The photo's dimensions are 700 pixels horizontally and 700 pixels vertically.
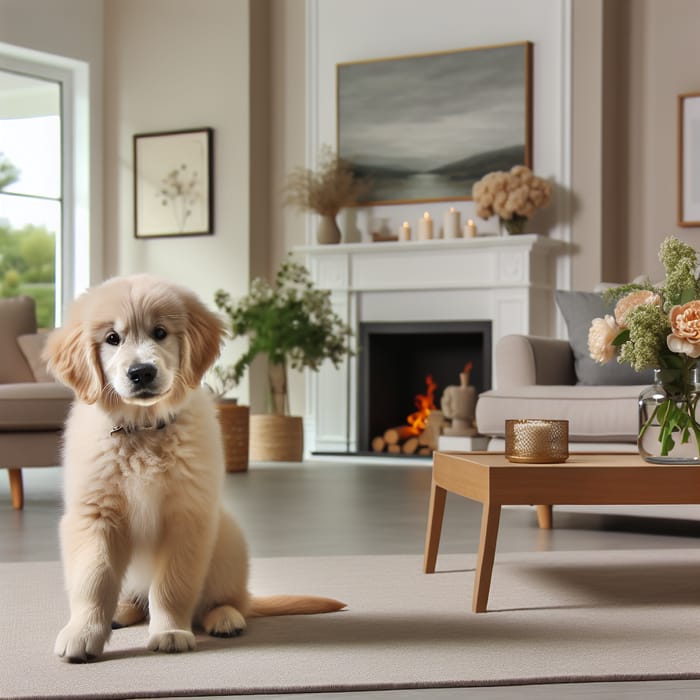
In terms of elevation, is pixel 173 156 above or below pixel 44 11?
below

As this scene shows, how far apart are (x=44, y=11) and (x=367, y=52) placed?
2.22m

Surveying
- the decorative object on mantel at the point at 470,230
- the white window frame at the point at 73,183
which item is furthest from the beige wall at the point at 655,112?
the white window frame at the point at 73,183

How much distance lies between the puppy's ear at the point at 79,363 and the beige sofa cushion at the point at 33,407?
251 centimetres

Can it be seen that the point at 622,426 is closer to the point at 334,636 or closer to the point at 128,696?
the point at 334,636

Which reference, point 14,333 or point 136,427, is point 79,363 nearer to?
point 136,427

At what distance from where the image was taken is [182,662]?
2049 millimetres

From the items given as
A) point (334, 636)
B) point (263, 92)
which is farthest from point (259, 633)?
point (263, 92)

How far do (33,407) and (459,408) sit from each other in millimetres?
2966

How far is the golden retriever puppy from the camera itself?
6.70 ft

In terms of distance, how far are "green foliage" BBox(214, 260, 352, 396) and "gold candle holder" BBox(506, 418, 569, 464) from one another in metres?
4.13

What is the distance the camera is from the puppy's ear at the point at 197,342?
6.90ft

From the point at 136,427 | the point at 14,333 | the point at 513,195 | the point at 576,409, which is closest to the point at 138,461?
the point at 136,427

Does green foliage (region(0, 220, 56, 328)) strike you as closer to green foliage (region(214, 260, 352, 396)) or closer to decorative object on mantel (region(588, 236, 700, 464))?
green foliage (region(214, 260, 352, 396))

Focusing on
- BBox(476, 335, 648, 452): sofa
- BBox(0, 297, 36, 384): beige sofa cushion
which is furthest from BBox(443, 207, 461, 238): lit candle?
BBox(0, 297, 36, 384): beige sofa cushion
